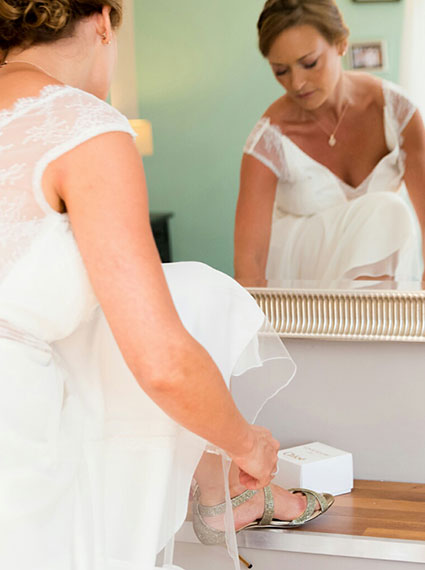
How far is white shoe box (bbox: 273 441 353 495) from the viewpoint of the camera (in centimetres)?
156

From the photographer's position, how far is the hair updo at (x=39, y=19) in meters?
0.98

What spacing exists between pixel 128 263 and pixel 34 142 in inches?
7.7

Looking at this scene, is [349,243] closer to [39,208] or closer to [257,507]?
[257,507]

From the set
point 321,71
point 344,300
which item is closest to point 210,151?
point 321,71

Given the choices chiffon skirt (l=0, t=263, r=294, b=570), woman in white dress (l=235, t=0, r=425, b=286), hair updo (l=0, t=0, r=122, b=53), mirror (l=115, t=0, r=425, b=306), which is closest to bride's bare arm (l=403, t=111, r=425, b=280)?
woman in white dress (l=235, t=0, r=425, b=286)

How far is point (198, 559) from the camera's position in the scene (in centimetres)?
146

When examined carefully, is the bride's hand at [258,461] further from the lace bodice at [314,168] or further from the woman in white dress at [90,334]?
the lace bodice at [314,168]

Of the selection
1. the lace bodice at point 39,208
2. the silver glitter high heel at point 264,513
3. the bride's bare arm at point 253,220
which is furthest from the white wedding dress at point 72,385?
the bride's bare arm at point 253,220

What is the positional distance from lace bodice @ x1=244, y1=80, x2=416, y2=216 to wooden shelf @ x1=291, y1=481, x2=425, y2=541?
581mm

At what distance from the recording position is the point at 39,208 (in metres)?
0.95

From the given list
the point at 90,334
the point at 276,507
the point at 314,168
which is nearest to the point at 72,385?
the point at 90,334

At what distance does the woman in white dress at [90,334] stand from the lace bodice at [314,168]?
1.35 feet

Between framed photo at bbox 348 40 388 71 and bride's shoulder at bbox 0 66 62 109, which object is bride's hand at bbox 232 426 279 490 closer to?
bride's shoulder at bbox 0 66 62 109

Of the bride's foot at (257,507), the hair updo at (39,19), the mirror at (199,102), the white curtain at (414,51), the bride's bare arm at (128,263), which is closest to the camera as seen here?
the bride's bare arm at (128,263)
